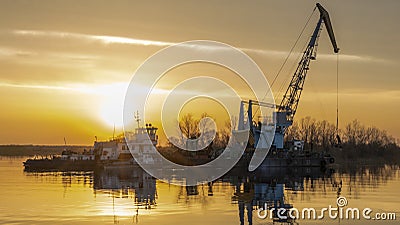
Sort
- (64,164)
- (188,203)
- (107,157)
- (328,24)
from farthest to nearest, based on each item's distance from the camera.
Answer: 1. (328,24)
2. (64,164)
3. (107,157)
4. (188,203)

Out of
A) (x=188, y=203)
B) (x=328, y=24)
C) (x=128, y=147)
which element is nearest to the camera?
(x=188, y=203)

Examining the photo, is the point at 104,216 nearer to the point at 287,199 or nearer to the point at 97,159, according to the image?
the point at 287,199

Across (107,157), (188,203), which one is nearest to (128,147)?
(107,157)

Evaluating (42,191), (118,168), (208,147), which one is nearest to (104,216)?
(42,191)

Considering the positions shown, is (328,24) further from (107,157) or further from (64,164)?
(64,164)

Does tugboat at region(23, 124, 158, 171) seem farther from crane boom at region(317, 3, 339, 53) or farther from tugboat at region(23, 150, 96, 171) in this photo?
crane boom at region(317, 3, 339, 53)

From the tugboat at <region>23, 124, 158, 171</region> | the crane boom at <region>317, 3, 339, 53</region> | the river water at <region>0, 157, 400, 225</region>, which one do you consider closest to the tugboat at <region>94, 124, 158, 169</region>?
the tugboat at <region>23, 124, 158, 171</region>

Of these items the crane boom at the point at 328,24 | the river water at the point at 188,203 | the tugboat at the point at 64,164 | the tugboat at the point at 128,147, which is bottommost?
the river water at the point at 188,203

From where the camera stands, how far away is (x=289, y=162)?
8456cm

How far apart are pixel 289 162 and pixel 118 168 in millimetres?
23835

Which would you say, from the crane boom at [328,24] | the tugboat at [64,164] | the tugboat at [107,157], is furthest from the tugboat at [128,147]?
the crane boom at [328,24]

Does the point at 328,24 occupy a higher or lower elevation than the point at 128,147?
higher

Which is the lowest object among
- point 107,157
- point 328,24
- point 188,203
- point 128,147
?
point 188,203

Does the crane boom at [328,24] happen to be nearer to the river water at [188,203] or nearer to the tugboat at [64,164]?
the tugboat at [64,164]
